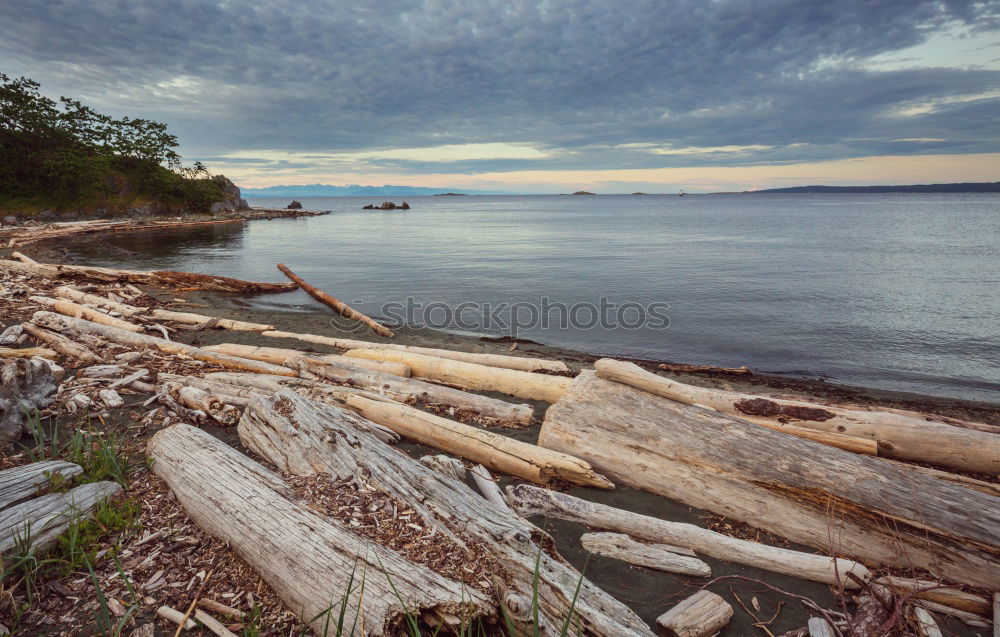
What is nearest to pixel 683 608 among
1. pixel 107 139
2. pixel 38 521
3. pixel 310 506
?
pixel 310 506

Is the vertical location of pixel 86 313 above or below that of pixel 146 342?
above

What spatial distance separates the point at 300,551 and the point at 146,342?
8049 mm

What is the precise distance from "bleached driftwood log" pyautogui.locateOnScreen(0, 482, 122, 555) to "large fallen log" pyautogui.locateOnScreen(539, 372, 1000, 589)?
4351 mm

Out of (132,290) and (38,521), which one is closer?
(38,521)

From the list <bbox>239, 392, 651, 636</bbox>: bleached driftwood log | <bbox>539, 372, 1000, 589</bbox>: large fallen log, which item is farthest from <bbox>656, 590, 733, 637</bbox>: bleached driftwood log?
<bbox>539, 372, 1000, 589</bbox>: large fallen log

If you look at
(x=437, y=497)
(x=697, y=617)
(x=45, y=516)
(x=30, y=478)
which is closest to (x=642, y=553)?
(x=697, y=617)

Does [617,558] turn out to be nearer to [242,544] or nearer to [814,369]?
[242,544]

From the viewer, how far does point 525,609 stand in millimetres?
2750

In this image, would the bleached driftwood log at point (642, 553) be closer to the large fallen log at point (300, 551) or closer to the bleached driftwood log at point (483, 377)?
the large fallen log at point (300, 551)

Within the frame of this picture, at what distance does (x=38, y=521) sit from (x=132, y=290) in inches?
562

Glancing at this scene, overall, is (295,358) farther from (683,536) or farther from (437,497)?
(683,536)

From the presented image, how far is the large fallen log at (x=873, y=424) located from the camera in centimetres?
508

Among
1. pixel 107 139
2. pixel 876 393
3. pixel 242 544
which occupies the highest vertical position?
pixel 107 139

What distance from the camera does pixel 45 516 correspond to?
331cm
